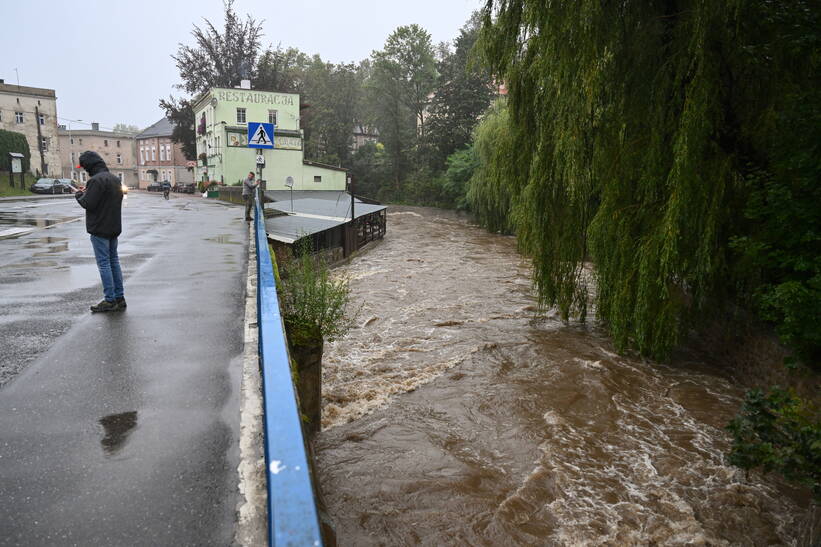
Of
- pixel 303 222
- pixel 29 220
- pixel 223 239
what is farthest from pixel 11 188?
pixel 223 239

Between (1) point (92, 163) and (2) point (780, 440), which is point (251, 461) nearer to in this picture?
(2) point (780, 440)

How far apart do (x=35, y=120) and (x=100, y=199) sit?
62.3 meters

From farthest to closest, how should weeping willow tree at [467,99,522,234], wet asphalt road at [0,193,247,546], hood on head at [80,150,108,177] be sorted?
weeping willow tree at [467,99,522,234] → hood on head at [80,150,108,177] → wet asphalt road at [0,193,247,546]

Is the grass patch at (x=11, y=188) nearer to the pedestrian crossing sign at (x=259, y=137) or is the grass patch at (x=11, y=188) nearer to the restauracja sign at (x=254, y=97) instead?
the restauracja sign at (x=254, y=97)

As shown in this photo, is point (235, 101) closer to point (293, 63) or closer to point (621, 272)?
point (293, 63)

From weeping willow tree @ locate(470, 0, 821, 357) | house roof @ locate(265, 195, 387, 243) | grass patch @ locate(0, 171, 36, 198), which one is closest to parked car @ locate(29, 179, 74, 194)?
grass patch @ locate(0, 171, 36, 198)

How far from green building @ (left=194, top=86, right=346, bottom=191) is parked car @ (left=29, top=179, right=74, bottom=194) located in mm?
11410

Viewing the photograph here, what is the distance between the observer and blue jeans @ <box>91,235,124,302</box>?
719cm

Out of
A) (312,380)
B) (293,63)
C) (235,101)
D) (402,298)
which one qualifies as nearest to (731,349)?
(312,380)

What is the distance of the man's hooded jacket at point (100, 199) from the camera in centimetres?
710

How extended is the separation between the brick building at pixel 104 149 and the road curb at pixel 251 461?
94.7m

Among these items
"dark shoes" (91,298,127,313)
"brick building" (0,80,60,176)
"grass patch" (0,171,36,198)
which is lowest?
"dark shoes" (91,298,127,313)

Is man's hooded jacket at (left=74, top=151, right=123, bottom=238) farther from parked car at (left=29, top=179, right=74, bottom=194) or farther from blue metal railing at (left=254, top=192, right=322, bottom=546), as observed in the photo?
parked car at (left=29, top=179, right=74, bottom=194)

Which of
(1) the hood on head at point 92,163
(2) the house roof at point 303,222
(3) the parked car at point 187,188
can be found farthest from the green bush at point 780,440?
(3) the parked car at point 187,188
